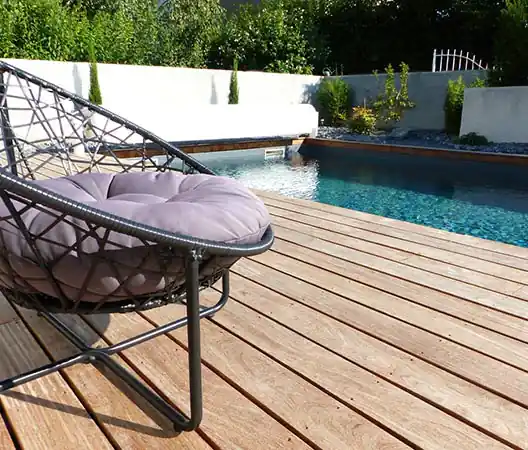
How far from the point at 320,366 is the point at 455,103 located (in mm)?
8092

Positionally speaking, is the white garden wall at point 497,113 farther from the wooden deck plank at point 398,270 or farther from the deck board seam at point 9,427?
the deck board seam at point 9,427

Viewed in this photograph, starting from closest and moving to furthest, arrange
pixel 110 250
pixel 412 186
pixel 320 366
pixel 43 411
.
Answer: pixel 110 250 → pixel 43 411 → pixel 320 366 → pixel 412 186

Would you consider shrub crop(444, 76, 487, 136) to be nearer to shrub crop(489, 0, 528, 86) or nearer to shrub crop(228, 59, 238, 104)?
shrub crop(489, 0, 528, 86)

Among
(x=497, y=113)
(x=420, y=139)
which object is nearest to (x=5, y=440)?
(x=497, y=113)

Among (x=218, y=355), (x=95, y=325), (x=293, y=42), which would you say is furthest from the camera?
(x=293, y=42)

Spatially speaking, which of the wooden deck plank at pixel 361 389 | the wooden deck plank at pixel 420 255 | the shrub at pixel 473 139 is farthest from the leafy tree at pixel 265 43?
the wooden deck plank at pixel 361 389

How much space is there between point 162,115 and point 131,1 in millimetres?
5478

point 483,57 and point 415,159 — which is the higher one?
point 483,57

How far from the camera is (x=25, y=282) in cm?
105

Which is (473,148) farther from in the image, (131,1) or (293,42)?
(131,1)

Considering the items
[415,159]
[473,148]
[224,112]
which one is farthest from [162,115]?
[473,148]

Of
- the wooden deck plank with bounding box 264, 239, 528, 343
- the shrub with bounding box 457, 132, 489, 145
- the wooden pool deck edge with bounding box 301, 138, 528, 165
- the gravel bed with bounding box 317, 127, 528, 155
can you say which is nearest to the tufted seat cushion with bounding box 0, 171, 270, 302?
the wooden deck plank with bounding box 264, 239, 528, 343

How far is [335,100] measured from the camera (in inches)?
402

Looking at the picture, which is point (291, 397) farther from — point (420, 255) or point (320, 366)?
point (420, 255)
